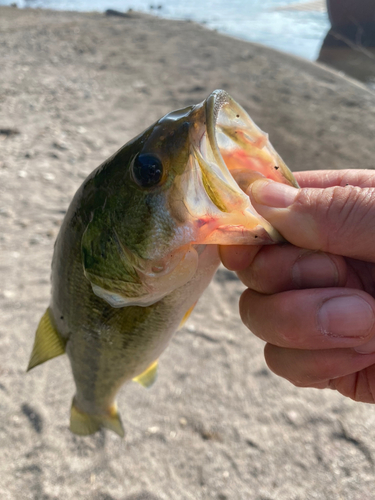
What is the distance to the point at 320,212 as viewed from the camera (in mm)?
1303

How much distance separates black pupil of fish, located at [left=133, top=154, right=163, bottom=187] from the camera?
1.14m

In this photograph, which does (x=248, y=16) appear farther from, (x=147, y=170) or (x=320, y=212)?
(x=147, y=170)

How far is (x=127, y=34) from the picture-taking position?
14695 millimetres

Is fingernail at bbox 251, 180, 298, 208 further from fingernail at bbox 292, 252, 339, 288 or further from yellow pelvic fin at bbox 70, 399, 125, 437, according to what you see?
yellow pelvic fin at bbox 70, 399, 125, 437

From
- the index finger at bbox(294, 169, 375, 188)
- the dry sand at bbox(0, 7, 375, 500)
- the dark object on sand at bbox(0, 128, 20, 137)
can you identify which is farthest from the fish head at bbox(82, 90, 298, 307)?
the dark object on sand at bbox(0, 128, 20, 137)

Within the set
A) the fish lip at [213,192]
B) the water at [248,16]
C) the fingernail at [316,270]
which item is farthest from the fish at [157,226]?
the water at [248,16]

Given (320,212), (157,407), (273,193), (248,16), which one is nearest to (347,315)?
(320,212)

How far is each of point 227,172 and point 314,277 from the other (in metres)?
0.59

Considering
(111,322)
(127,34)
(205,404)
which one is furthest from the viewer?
(127,34)

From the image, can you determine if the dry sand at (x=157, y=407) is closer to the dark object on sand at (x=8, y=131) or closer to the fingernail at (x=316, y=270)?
the dark object on sand at (x=8, y=131)

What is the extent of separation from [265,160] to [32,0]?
99.8 ft

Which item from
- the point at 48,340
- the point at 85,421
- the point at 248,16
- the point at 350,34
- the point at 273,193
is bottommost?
the point at 85,421

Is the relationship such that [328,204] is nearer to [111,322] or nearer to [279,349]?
[279,349]

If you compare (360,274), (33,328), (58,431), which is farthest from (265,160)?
(33,328)
